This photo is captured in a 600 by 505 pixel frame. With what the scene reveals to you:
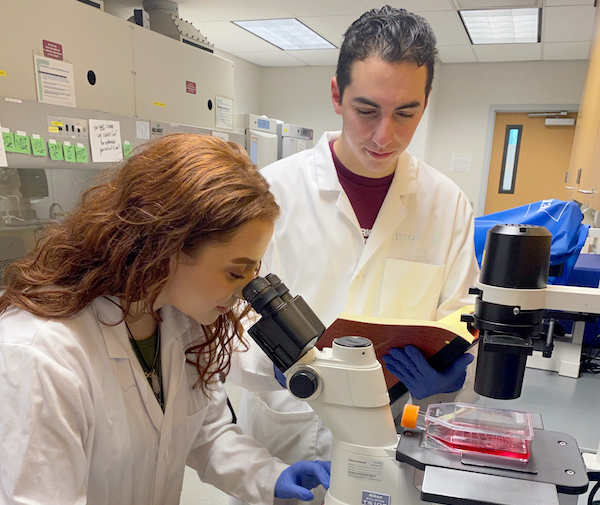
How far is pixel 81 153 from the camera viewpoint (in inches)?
75.2

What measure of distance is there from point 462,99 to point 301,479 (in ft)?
18.4

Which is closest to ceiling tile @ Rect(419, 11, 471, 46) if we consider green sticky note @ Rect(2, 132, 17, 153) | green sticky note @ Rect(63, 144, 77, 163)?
green sticky note @ Rect(63, 144, 77, 163)

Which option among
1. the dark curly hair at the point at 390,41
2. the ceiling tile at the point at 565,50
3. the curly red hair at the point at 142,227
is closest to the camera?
the curly red hair at the point at 142,227

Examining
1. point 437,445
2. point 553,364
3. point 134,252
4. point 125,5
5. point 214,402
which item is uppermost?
point 125,5

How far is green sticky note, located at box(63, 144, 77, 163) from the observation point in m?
1.84

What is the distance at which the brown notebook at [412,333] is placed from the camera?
2.71 ft

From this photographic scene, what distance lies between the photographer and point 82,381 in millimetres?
760

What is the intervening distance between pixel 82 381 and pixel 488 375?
2.02ft

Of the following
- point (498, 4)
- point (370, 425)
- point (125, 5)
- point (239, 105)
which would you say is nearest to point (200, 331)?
point (370, 425)

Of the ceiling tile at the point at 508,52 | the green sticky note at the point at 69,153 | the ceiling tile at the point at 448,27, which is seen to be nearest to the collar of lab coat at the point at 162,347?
the green sticky note at the point at 69,153

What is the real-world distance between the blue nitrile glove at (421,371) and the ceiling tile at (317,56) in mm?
4713

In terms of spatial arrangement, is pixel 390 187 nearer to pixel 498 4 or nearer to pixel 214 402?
pixel 214 402

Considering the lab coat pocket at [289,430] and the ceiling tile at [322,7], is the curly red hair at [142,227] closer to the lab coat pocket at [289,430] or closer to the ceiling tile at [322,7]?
the lab coat pocket at [289,430]

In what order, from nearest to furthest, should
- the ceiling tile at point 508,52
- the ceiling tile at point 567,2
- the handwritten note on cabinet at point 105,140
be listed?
1. the handwritten note on cabinet at point 105,140
2. the ceiling tile at point 567,2
3. the ceiling tile at point 508,52
